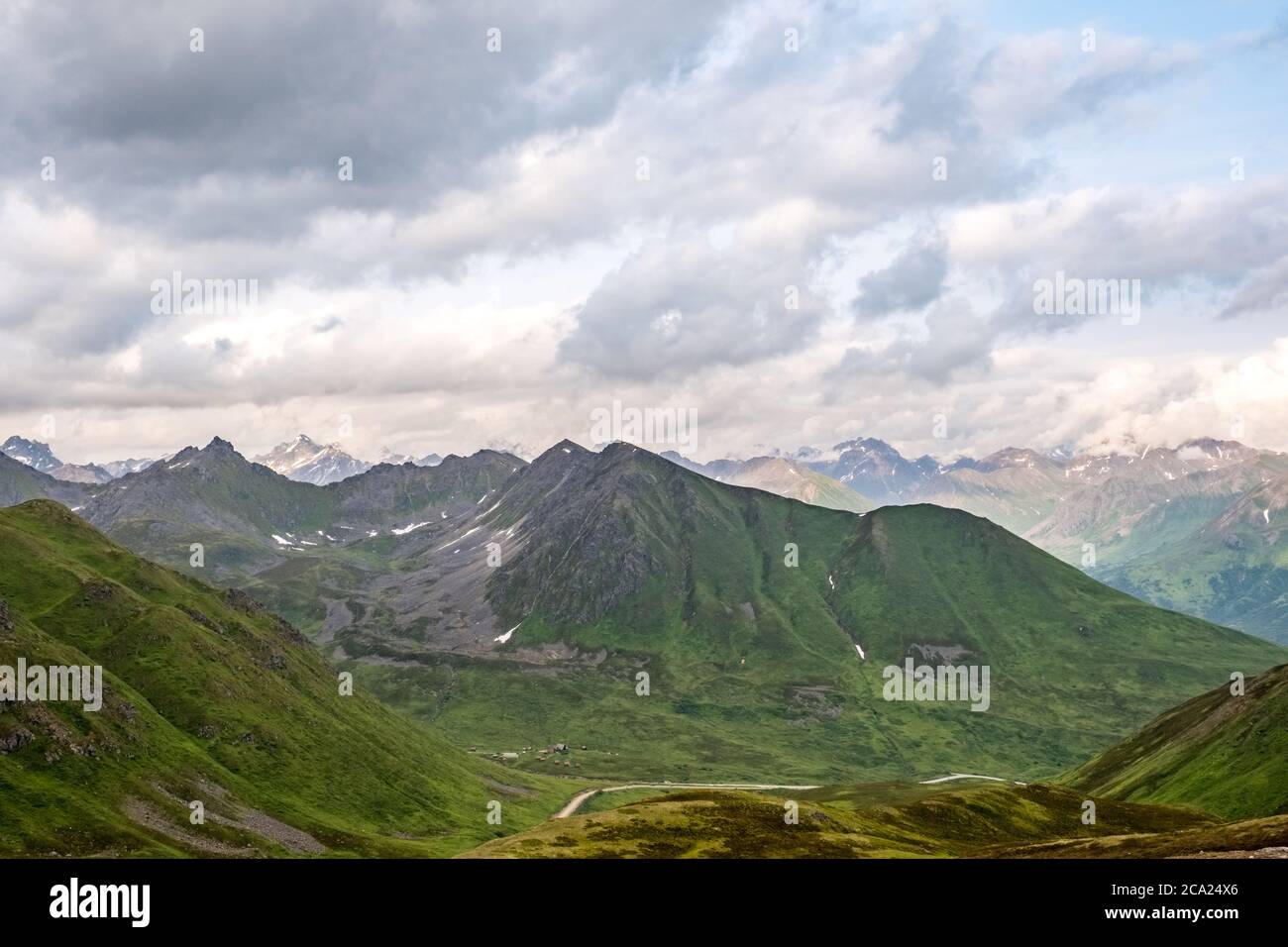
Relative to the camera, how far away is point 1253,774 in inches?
7008

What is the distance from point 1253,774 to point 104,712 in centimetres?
23756
